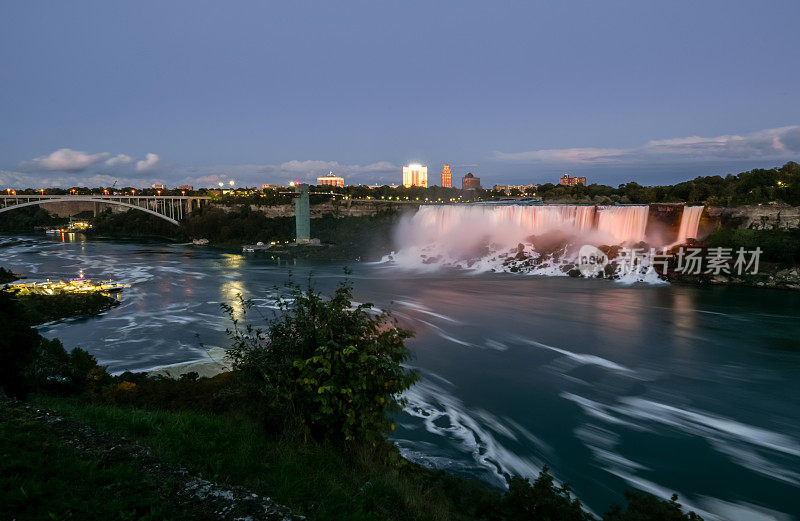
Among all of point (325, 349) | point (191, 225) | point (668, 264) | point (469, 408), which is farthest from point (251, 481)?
→ point (191, 225)

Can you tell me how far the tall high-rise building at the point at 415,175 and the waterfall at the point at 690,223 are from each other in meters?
113

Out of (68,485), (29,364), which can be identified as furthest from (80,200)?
(68,485)

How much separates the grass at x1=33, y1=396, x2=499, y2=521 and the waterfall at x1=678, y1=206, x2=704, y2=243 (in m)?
31.1

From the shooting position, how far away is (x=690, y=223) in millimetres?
30766

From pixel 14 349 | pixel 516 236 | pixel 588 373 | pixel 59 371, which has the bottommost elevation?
pixel 588 373

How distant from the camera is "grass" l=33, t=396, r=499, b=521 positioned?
13.6ft

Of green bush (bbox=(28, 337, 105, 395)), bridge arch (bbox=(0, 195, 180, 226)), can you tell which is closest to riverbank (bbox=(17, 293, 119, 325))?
green bush (bbox=(28, 337, 105, 395))

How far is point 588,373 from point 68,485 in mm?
12931

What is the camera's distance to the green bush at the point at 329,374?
4.87 m

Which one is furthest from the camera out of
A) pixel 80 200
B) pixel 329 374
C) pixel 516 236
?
pixel 80 200

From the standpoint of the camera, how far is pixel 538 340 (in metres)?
16.9

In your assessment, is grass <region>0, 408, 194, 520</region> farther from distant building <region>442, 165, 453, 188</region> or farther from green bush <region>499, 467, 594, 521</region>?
distant building <region>442, 165, 453, 188</region>

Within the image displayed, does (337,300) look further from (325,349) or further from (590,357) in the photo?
(590,357)

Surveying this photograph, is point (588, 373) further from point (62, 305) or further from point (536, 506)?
point (62, 305)
